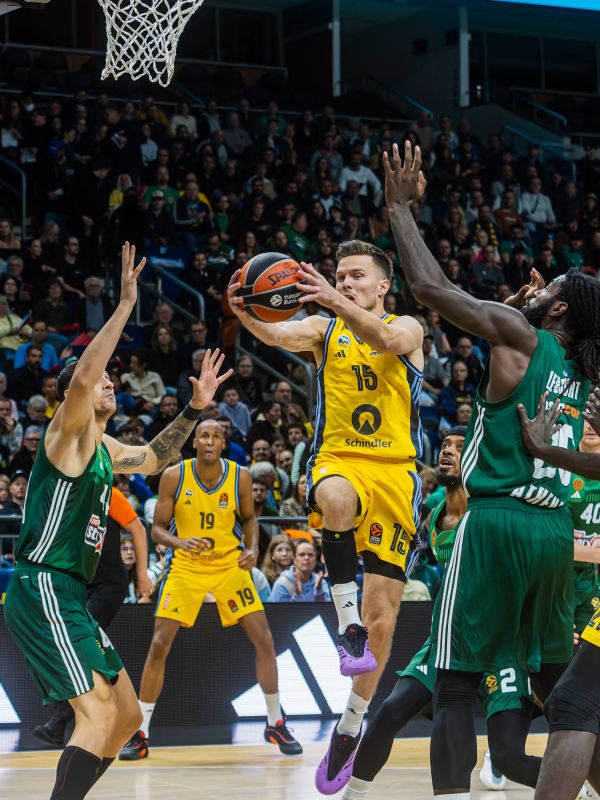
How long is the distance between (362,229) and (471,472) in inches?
530

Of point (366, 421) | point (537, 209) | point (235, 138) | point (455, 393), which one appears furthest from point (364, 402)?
point (537, 209)

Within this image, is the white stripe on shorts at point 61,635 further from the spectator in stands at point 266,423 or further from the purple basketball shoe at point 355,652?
the spectator in stands at point 266,423

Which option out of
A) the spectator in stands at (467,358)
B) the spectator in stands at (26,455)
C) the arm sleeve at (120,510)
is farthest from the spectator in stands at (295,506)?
the spectator in stands at (467,358)

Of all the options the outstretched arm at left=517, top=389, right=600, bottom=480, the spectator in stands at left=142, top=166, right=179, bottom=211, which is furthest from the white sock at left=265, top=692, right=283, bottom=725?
the spectator in stands at left=142, top=166, right=179, bottom=211

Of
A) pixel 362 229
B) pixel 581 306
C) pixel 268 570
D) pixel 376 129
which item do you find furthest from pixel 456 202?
pixel 581 306

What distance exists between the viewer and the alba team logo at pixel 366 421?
20.1 ft

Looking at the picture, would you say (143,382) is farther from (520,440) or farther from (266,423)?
(520,440)

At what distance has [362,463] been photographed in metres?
6.13

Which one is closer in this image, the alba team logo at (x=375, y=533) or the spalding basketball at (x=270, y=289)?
the spalding basketball at (x=270, y=289)

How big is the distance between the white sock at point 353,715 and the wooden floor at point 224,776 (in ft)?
2.03

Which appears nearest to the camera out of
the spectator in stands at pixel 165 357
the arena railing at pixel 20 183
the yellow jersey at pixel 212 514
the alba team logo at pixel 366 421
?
the alba team logo at pixel 366 421

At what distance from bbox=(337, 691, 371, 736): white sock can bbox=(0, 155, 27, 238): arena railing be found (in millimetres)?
10289

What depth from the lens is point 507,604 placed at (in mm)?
4395

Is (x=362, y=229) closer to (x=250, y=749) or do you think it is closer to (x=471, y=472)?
(x=250, y=749)
